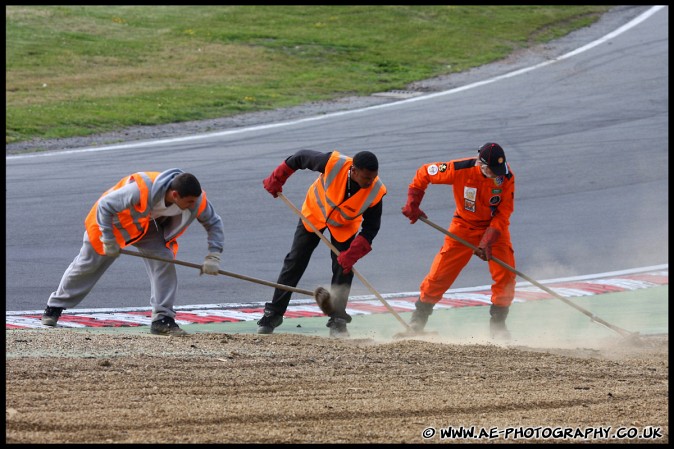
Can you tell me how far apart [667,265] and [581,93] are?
969 centimetres

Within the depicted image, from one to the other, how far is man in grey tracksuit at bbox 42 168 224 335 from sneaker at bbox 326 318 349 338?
4.42ft

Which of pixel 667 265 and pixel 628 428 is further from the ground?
pixel 628 428

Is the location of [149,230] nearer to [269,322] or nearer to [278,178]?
[278,178]

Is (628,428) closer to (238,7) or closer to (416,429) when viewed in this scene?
(416,429)

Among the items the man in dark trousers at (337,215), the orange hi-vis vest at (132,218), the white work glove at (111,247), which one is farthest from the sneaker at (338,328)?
the white work glove at (111,247)

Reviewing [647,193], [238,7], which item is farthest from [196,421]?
[238,7]

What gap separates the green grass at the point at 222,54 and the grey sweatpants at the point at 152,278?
9485 millimetres

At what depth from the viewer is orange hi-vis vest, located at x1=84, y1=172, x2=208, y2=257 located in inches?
321

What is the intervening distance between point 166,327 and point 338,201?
180 centimetres

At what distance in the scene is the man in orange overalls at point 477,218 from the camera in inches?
361

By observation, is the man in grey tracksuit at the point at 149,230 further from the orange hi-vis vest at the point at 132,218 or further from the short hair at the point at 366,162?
the short hair at the point at 366,162

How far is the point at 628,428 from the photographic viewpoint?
6004 millimetres

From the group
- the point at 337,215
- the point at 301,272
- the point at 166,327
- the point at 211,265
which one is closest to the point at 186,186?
the point at 211,265

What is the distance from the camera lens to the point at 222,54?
2609 cm
